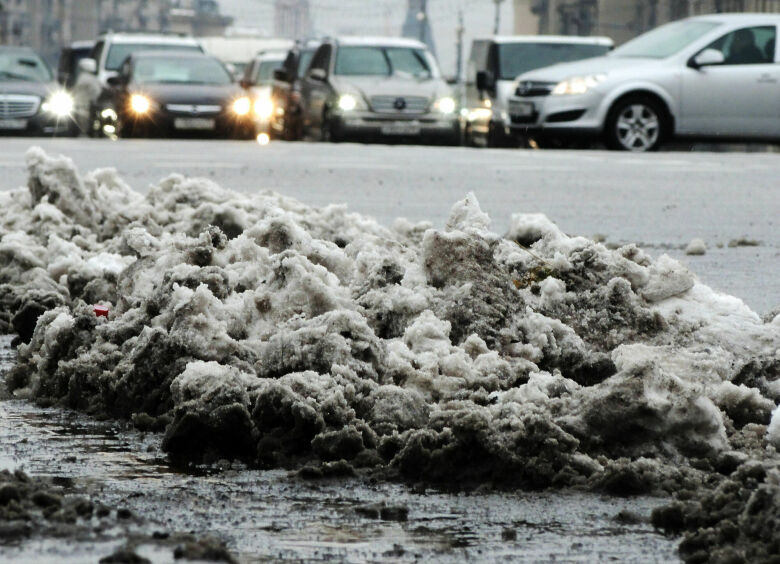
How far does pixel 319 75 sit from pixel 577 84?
5816mm

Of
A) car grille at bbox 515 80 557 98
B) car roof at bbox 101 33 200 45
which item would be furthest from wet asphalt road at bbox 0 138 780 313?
car roof at bbox 101 33 200 45

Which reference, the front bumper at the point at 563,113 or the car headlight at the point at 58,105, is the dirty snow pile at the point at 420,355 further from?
the car headlight at the point at 58,105

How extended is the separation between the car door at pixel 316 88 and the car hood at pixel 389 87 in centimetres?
31

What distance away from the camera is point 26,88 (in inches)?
1016

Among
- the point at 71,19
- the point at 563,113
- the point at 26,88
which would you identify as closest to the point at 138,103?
the point at 26,88

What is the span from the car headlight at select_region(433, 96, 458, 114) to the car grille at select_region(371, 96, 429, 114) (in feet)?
0.57

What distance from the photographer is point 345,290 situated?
5543mm

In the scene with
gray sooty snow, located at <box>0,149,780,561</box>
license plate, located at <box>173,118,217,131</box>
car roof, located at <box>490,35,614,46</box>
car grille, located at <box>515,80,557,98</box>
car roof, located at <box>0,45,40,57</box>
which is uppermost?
car roof, located at <box>490,35,614,46</box>

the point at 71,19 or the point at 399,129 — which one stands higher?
the point at 71,19

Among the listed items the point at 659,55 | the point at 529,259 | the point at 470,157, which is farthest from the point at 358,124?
the point at 529,259

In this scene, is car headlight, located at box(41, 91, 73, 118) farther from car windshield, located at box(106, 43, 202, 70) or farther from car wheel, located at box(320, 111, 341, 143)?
car wheel, located at box(320, 111, 341, 143)

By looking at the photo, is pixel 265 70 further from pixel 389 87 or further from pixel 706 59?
pixel 706 59

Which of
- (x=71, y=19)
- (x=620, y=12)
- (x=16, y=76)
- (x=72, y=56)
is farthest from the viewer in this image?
(x=71, y=19)

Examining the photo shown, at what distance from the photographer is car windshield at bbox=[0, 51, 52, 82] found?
26.8m
